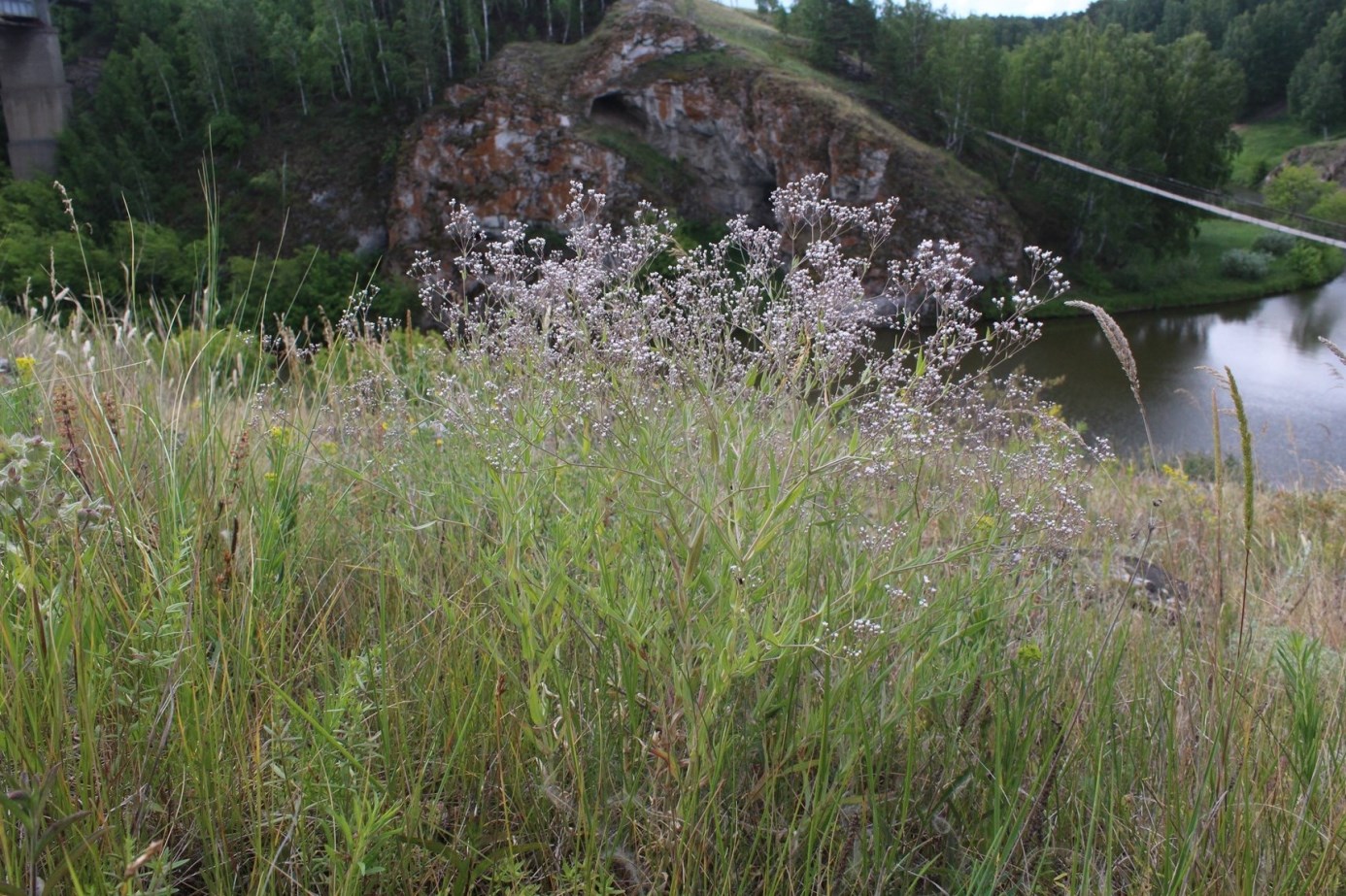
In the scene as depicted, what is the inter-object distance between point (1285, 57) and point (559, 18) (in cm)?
6489

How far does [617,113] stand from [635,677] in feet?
117

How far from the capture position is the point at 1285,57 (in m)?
71.9

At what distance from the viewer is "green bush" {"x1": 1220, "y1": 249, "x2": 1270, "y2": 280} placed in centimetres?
3703

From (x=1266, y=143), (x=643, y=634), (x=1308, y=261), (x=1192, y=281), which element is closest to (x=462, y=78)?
(x=1192, y=281)

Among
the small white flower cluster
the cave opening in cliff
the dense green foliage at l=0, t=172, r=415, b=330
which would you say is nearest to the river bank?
the cave opening in cliff

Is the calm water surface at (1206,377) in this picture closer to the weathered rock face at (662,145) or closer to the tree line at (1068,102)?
the tree line at (1068,102)

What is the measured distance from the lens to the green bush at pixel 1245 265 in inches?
1458

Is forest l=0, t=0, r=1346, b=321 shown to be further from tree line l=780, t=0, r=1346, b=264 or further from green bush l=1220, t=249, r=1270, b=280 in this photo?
green bush l=1220, t=249, r=1270, b=280

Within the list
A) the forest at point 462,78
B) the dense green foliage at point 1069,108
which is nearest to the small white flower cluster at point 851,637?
the forest at point 462,78

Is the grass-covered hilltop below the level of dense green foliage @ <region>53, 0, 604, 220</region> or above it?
below

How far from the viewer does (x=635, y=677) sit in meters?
1.56

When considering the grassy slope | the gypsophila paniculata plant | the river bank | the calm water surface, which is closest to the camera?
the grassy slope

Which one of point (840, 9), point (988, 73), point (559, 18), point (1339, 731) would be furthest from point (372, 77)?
point (1339, 731)

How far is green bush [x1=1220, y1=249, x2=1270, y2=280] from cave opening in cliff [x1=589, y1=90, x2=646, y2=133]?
81.8 ft
